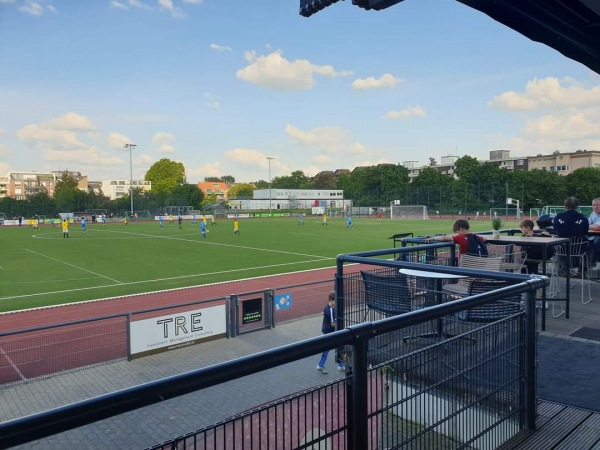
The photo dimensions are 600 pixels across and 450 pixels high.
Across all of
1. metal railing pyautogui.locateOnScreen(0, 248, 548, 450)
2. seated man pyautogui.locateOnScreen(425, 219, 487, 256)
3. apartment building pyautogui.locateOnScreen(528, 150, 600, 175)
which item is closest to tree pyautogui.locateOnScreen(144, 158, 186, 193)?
apartment building pyautogui.locateOnScreen(528, 150, 600, 175)

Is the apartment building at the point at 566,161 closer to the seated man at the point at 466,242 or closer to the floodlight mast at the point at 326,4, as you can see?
the seated man at the point at 466,242

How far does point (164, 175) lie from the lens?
114 meters

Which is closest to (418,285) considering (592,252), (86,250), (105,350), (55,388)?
(592,252)

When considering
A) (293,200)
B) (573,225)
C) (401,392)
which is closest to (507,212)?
(293,200)

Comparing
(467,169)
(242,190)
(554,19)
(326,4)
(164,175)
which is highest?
(164,175)

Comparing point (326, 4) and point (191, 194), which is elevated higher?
point (191, 194)

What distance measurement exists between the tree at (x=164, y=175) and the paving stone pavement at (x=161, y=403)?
10597 centimetres

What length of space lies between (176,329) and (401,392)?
895 cm

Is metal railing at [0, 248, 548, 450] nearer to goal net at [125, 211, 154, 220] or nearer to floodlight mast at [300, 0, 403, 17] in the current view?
floodlight mast at [300, 0, 403, 17]

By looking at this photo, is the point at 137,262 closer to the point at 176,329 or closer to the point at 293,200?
the point at 176,329

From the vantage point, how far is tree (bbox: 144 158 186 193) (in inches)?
4471

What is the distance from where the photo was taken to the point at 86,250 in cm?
3269

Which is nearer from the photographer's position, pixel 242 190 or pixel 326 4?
pixel 326 4

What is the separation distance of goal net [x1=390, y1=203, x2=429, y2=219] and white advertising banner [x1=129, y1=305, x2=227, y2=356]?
7415 cm
